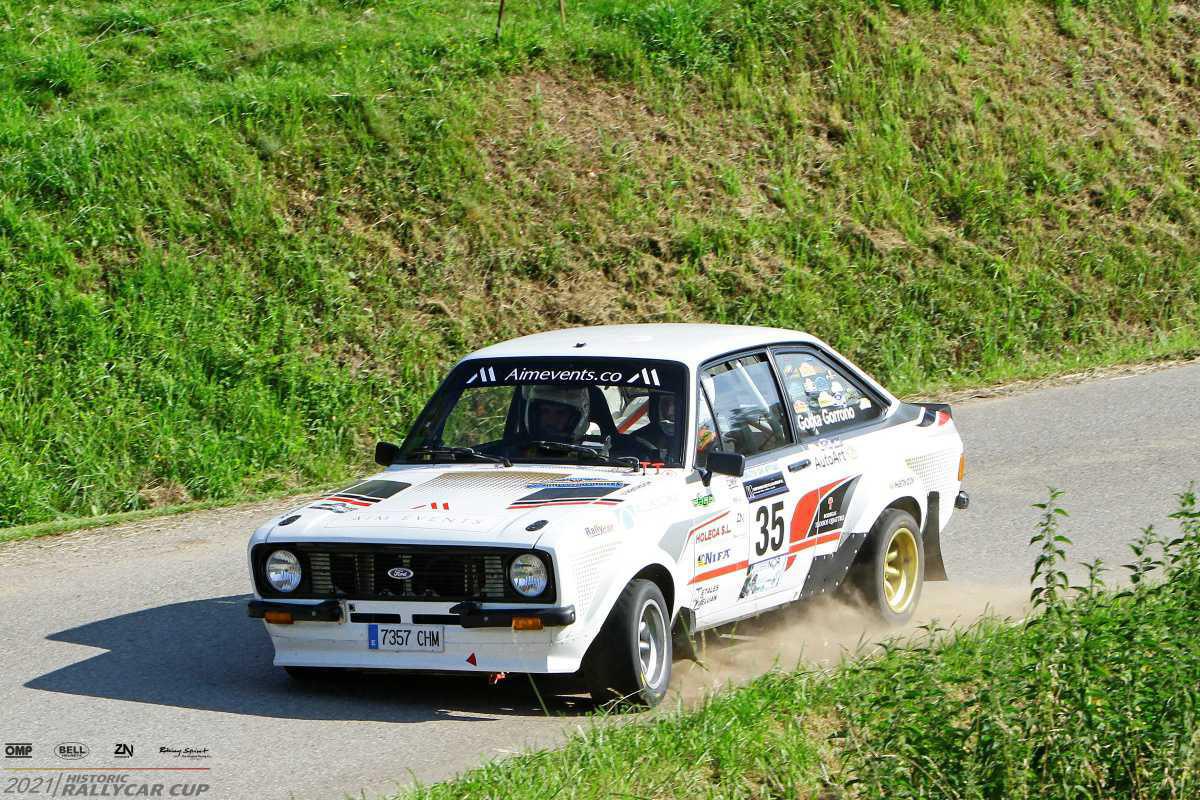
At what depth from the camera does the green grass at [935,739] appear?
5.29 meters

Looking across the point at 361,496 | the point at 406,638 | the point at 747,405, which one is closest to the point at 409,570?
the point at 406,638

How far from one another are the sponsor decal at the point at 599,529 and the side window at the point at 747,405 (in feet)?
3.74

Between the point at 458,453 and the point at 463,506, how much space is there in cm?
93

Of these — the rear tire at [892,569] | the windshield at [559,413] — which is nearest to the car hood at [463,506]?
the windshield at [559,413]

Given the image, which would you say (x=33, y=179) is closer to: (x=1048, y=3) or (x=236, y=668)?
(x=236, y=668)

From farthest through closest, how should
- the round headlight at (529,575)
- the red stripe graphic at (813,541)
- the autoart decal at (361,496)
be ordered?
the red stripe graphic at (813,541), the autoart decal at (361,496), the round headlight at (529,575)

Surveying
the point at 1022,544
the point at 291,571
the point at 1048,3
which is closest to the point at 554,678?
the point at 291,571

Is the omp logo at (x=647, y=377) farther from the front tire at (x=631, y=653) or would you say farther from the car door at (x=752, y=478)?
the front tire at (x=631, y=653)

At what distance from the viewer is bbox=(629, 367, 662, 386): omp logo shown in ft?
24.4

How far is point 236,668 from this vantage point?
736 cm

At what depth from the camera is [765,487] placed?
743 centimetres

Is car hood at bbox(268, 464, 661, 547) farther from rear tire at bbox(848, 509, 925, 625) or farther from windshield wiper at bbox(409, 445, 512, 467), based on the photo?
rear tire at bbox(848, 509, 925, 625)

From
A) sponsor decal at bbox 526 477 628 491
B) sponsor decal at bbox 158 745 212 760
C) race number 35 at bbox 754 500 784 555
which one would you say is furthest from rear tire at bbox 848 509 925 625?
sponsor decal at bbox 158 745 212 760

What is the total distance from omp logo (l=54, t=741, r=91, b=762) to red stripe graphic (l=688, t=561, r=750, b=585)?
2.68 meters
